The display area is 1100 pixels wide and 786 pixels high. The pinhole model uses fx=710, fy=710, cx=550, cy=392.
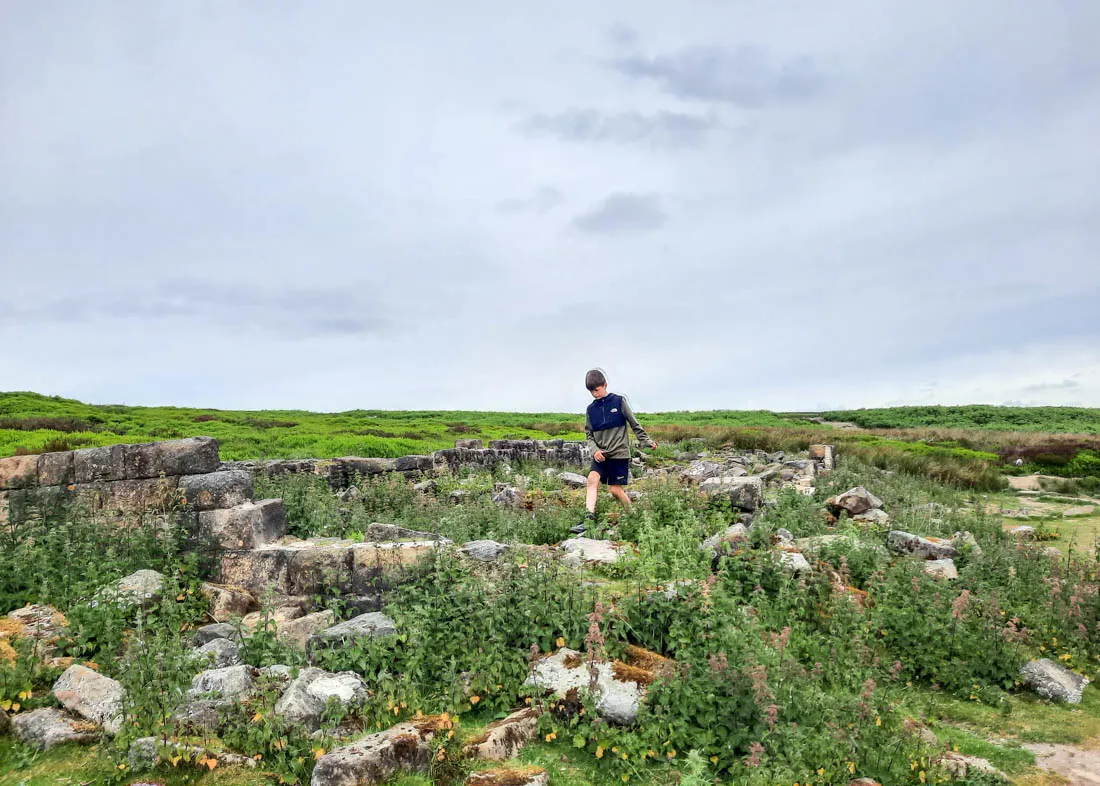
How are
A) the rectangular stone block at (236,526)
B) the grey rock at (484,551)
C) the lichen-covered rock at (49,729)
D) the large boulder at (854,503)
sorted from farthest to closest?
the large boulder at (854,503), the rectangular stone block at (236,526), the grey rock at (484,551), the lichen-covered rock at (49,729)

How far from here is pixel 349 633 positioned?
650cm

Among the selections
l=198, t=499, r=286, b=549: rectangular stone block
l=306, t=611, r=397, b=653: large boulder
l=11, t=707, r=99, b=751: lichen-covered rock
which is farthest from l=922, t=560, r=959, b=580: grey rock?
l=11, t=707, r=99, b=751: lichen-covered rock

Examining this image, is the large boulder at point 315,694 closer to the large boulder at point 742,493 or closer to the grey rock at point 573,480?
the large boulder at point 742,493

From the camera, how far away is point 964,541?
35.3 feet

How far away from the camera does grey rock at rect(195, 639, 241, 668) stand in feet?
20.9

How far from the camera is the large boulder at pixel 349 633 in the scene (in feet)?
21.2

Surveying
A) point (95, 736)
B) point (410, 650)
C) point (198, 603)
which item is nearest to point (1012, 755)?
point (410, 650)

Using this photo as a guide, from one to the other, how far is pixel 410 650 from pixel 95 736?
2.45 m

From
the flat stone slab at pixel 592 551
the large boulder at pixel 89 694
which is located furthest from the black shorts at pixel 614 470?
the large boulder at pixel 89 694

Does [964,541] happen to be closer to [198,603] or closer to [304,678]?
[304,678]

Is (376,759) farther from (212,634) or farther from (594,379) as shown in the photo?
(594,379)

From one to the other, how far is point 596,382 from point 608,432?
80cm

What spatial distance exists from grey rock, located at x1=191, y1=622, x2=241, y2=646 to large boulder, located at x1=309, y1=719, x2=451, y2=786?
9.27 feet

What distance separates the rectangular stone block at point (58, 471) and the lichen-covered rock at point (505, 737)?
27.4 ft
